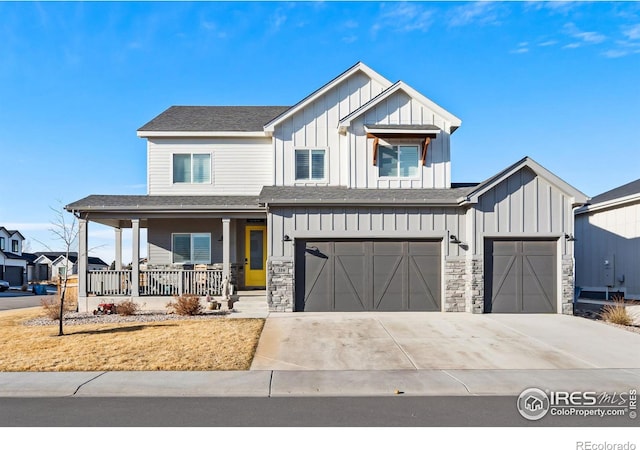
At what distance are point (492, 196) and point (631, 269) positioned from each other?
7.98m

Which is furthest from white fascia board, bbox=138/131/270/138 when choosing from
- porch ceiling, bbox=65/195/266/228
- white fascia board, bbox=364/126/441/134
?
white fascia board, bbox=364/126/441/134

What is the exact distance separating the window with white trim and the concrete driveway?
17.8 ft

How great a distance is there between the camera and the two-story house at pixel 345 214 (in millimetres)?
15734

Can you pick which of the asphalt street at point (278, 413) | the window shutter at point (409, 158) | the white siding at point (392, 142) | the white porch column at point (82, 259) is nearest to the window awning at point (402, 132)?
the white siding at point (392, 142)

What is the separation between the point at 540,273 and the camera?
15867 mm

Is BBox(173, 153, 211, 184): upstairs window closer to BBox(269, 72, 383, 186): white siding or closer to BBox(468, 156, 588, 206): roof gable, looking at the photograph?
BBox(269, 72, 383, 186): white siding

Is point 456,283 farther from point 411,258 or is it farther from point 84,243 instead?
point 84,243

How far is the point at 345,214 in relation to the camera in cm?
1589

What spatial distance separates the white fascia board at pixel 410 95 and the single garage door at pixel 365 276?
15.1ft

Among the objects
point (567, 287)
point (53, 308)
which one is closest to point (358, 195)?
point (567, 287)

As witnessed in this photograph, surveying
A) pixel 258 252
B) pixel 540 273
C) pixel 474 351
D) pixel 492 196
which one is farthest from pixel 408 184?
pixel 474 351

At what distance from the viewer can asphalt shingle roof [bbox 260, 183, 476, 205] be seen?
15.6 m

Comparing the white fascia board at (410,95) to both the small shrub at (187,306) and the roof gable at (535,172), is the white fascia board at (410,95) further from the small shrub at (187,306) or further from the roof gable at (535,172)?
the small shrub at (187,306)

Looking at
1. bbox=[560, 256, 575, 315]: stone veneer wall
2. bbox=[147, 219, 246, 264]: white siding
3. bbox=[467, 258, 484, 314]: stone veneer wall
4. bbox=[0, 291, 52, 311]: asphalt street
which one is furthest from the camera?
bbox=[0, 291, 52, 311]: asphalt street
